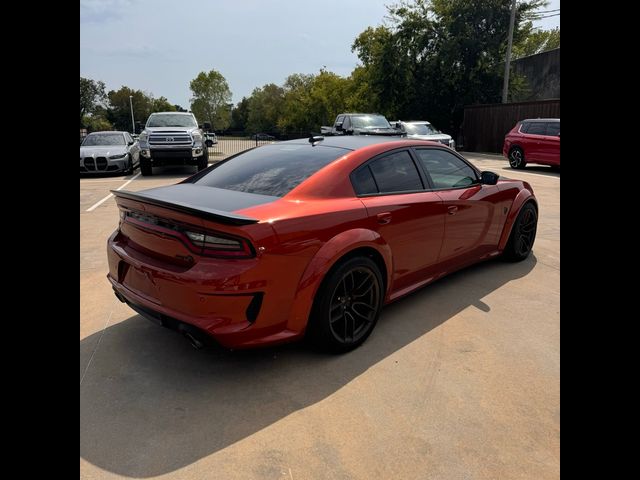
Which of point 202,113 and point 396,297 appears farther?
point 202,113

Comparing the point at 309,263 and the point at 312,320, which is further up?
the point at 309,263

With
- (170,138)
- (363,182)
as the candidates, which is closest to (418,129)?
(170,138)

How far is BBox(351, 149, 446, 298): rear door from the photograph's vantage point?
10.9ft

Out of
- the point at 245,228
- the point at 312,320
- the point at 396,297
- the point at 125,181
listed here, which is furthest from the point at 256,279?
the point at 125,181

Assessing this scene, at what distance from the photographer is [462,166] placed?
4.43 metres

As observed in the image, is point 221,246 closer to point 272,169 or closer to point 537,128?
point 272,169

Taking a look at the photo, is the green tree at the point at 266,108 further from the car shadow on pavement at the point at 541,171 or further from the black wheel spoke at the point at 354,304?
the black wheel spoke at the point at 354,304

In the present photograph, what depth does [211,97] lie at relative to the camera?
251 feet

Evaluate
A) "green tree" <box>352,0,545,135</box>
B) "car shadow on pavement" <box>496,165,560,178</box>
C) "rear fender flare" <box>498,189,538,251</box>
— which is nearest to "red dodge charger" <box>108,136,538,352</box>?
"rear fender flare" <box>498,189,538,251</box>

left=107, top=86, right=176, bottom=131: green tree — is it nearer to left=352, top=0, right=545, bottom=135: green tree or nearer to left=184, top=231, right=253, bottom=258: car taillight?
left=352, top=0, right=545, bottom=135: green tree

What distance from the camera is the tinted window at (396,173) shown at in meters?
3.50
